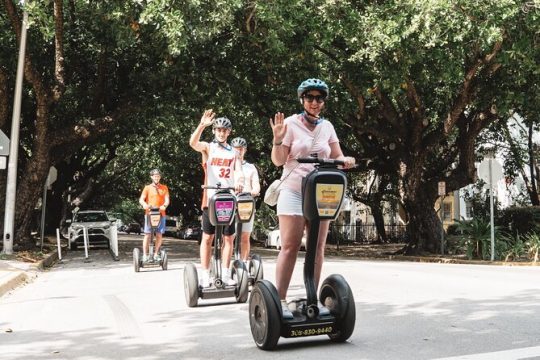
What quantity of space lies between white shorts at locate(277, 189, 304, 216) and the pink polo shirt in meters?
0.04

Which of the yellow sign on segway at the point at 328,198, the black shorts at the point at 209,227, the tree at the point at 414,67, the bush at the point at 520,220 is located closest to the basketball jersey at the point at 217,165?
the black shorts at the point at 209,227

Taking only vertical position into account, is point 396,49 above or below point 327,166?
above

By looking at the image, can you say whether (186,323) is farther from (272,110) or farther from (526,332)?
(272,110)

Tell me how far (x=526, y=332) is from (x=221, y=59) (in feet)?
47.1

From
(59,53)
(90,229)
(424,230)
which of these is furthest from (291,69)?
(90,229)

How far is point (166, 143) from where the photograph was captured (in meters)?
34.8

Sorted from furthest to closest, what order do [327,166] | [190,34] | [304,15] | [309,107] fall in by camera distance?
[304,15]
[190,34]
[309,107]
[327,166]

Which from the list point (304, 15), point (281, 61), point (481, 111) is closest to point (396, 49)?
point (304, 15)

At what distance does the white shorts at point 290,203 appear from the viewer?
4816 mm

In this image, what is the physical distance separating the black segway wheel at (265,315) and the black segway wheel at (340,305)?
18.4 inches

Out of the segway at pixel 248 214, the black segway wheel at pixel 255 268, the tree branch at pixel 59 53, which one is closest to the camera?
the segway at pixel 248 214

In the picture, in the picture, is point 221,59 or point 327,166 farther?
point 221,59

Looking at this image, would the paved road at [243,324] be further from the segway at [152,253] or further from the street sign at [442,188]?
the street sign at [442,188]

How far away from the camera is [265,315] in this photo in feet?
14.8
